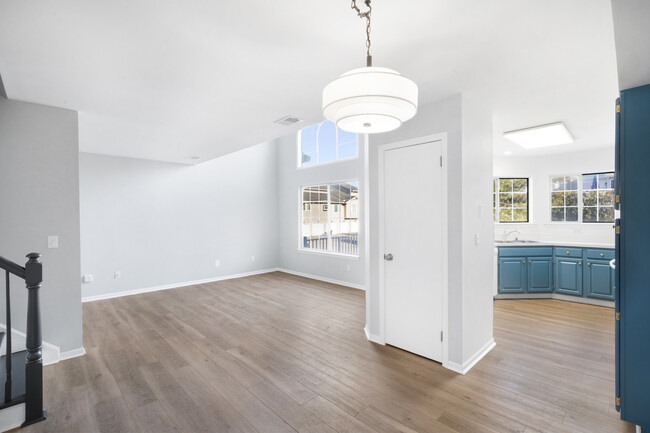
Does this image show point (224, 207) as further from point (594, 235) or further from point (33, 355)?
point (594, 235)

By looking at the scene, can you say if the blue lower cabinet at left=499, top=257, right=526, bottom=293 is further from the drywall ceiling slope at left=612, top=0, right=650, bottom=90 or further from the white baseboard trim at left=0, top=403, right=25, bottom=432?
the white baseboard trim at left=0, top=403, right=25, bottom=432

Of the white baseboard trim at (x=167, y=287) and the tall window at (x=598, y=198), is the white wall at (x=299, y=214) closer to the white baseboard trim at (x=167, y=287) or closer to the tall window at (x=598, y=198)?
the white baseboard trim at (x=167, y=287)

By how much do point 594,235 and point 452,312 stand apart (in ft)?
13.6

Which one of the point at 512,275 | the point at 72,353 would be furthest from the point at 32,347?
the point at 512,275

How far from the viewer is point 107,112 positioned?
3256 mm

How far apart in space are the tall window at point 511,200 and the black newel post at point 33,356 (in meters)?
6.58

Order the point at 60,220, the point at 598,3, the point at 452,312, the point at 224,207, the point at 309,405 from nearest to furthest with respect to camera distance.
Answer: the point at 598,3 < the point at 309,405 < the point at 452,312 < the point at 60,220 < the point at 224,207

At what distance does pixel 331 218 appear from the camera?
6.72 meters

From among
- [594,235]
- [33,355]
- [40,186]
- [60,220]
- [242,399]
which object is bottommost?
[242,399]

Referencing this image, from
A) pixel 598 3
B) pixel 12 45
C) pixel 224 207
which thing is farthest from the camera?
pixel 224 207

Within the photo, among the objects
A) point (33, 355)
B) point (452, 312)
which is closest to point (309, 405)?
point (452, 312)

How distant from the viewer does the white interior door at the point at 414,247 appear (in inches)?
117

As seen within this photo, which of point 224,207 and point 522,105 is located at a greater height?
point 522,105

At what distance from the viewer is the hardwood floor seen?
7.06 ft
